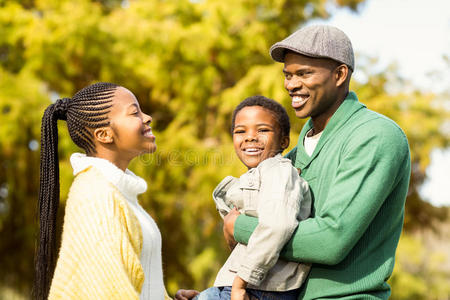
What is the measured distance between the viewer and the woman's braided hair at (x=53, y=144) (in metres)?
2.22

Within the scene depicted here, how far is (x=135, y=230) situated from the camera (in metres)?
2.04

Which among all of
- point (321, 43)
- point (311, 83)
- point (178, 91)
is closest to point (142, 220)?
point (311, 83)

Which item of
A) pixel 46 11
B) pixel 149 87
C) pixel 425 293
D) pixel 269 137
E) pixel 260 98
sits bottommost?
pixel 425 293

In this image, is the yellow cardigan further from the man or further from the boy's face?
the boy's face

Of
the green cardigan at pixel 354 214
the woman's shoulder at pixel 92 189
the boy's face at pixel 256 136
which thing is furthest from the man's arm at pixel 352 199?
the woman's shoulder at pixel 92 189

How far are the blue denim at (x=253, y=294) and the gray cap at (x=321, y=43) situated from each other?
3.19 feet

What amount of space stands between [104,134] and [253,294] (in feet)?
2.91

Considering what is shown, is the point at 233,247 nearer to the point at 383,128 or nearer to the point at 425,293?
the point at 383,128

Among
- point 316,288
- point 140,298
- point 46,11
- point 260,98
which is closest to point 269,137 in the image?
point 260,98

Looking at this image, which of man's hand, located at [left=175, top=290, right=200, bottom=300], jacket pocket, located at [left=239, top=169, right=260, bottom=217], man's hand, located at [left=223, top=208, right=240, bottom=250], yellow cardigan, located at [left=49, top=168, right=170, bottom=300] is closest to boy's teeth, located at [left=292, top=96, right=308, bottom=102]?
jacket pocket, located at [left=239, top=169, right=260, bottom=217]

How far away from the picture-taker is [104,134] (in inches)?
87.0

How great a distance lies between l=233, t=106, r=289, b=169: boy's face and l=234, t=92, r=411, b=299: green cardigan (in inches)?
10.8

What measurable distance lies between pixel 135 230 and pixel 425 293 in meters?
9.35

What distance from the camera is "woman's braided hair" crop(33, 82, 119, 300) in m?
2.22
